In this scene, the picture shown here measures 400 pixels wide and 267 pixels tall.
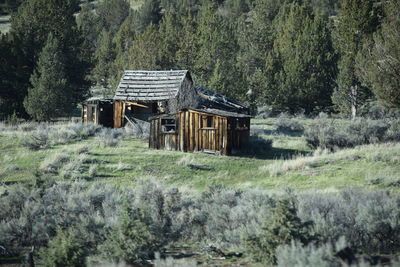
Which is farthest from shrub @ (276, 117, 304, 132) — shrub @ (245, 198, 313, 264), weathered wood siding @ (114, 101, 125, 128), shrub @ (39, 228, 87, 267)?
shrub @ (39, 228, 87, 267)

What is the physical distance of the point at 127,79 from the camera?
33.8 metres

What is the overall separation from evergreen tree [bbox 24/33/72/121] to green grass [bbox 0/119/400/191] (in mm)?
8659

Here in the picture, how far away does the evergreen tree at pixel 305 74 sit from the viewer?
3919 centimetres

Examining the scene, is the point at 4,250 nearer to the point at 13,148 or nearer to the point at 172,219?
the point at 172,219

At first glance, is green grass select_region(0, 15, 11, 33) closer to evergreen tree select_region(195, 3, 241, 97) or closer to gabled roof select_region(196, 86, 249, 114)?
evergreen tree select_region(195, 3, 241, 97)

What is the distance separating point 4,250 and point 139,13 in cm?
8486

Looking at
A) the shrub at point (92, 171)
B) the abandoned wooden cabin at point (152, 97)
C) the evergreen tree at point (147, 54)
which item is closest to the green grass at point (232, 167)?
the shrub at point (92, 171)

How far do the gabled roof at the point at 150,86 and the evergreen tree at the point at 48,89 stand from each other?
4970 millimetres

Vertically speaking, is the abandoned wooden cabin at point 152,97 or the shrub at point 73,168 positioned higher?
the abandoned wooden cabin at point 152,97

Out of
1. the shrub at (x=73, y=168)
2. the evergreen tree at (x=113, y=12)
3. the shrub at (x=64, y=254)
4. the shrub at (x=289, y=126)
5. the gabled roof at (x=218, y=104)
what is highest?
the evergreen tree at (x=113, y=12)

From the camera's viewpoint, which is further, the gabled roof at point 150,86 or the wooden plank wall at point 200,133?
the gabled roof at point 150,86

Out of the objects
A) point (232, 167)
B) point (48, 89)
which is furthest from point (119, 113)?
point (232, 167)

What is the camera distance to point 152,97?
104 feet

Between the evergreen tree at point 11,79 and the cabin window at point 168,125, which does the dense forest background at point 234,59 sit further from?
the cabin window at point 168,125
